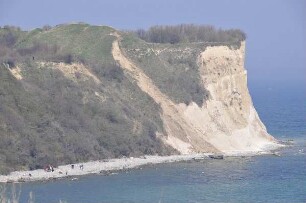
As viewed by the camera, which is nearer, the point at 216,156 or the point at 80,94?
the point at 216,156

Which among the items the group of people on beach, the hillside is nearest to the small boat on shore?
the hillside

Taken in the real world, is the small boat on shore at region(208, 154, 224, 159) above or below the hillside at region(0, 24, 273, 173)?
below

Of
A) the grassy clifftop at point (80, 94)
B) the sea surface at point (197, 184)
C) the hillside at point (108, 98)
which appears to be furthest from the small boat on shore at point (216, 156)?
the grassy clifftop at point (80, 94)

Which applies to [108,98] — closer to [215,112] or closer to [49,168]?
[215,112]

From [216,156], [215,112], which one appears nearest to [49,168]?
[216,156]

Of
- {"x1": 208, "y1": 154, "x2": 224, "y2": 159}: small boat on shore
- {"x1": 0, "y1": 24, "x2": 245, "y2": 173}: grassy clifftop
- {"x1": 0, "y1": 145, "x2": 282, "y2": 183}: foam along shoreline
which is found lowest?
{"x1": 208, "y1": 154, "x2": 224, "y2": 159}: small boat on shore

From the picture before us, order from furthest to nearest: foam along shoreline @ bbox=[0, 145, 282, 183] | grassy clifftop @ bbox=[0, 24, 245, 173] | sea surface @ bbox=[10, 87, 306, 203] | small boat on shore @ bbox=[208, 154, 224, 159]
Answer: small boat on shore @ bbox=[208, 154, 224, 159] < grassy clifftop @ bbox=[0, 24, 245, 173] < foam along shoreline @ bbox=[0, 145, 282, 183] < sea surface @ bbox=[10, 87, 306, 203]

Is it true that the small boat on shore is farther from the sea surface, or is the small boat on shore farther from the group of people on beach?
the group of people on beach

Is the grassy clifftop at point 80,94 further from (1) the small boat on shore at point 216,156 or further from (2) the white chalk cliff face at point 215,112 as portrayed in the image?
(1) the small boat on shore at point 216,156
